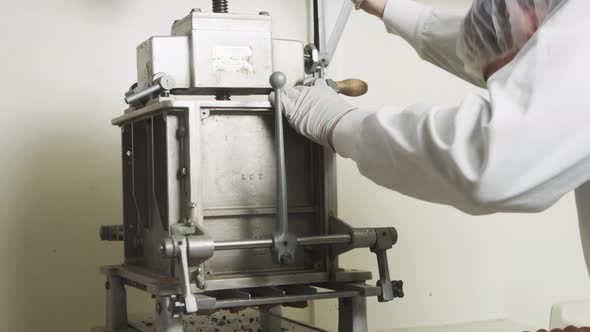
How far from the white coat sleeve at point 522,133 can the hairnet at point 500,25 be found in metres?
0.08

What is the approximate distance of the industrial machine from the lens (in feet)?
4.60

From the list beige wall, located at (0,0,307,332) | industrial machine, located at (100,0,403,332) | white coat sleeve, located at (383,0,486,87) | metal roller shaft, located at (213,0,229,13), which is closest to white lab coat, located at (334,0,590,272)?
industrial machine, located at (100,0,403,332)

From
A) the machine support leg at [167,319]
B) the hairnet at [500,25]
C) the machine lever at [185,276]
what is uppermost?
the hairnet at [500,25]

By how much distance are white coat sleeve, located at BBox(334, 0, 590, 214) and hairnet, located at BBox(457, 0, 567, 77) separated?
3.2 inches

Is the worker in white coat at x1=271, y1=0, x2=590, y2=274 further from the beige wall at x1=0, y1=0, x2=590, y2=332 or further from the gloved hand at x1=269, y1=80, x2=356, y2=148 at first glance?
the beige wall at x1=0, y1=0, x2=590, y2=332

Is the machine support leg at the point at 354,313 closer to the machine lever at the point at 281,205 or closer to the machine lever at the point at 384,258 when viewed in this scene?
A: the machine lever at the point at 384,258

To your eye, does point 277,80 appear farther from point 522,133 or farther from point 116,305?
point 116,305

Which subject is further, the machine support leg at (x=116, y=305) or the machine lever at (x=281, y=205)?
the machine support leg at (x=116, y=305)

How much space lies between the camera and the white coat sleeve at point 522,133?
1.08 m

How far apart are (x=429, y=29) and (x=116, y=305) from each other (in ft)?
3.11

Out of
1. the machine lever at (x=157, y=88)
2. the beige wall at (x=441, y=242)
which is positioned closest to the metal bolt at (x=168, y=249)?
the machine lever at (x=157, y=88)

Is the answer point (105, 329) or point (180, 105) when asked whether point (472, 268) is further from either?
point (180, 105)

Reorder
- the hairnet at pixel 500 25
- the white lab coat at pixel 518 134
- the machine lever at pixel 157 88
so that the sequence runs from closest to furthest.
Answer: the white lab coat at pixel 518 134, the hairnet at pixel 500 25, the machine lever at pixel 157 88

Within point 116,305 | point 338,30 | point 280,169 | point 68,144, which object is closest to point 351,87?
point 338,30
